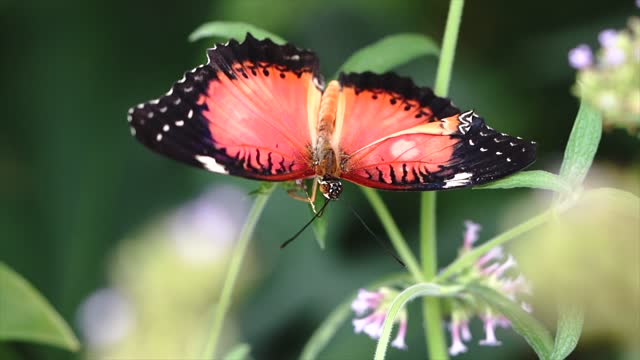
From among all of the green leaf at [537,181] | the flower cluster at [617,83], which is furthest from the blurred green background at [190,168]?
the flower cluster at [617,83]

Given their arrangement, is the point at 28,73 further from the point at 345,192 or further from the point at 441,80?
the point at 441,80

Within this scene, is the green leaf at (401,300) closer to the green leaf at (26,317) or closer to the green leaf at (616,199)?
the green leaf at (616,199)

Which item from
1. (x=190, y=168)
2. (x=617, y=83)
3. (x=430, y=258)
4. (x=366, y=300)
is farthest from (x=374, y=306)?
(x=190, y=168)

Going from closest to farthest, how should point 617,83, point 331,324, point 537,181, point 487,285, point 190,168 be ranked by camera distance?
point 617,83
point 537,181
point 487,285
point 331,324
point 190,168

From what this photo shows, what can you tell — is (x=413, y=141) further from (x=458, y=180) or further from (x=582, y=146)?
(x=582, y=146)

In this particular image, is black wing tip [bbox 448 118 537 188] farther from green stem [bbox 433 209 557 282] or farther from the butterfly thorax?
the butterfly thorax

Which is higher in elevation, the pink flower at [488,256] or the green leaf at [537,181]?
the green leaf at [537,181]

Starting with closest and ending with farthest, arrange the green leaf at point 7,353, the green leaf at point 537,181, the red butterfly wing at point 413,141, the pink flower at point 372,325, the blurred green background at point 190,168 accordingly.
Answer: the green leaf at point 537,181, the red butterfly wing at point 413,141, the pink flower at point 372,325, the green leaf at point 7,353, the blurred green background at point 190,168

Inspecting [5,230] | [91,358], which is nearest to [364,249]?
[5,230]
